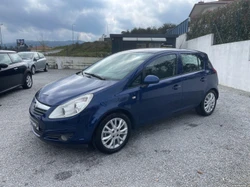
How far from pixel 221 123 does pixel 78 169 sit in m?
3.22

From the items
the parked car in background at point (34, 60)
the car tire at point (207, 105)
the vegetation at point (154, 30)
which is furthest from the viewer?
the vegetation at point (154, 30)

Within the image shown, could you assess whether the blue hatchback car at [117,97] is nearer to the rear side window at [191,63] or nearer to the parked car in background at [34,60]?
the rear side window at [191,63]

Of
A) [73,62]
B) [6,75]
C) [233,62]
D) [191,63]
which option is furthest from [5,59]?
[73,62]

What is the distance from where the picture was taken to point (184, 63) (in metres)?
4.26

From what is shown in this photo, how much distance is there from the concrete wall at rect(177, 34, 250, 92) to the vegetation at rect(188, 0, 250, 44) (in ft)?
1.44

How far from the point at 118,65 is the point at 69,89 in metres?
1.06

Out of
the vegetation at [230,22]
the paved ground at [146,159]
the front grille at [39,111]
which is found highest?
the vegetation at [230,22]

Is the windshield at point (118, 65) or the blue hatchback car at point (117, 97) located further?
the windshield at point (118, 65)

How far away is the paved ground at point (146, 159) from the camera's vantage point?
262 cm

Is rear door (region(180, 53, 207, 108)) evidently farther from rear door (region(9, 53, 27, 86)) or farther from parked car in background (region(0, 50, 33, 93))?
rear door (region(9, 53, 27, 86))

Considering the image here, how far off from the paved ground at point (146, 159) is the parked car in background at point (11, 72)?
2668 mm

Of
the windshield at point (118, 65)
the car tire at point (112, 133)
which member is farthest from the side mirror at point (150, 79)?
the car tire at point (112, 133)

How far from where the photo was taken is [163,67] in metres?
3.89

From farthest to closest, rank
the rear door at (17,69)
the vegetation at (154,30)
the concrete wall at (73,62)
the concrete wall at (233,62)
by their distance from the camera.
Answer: the vegetation at (154,30), the concrete wall at (73,62), the concrete wall at (233,62), the rear door at (17,69)
